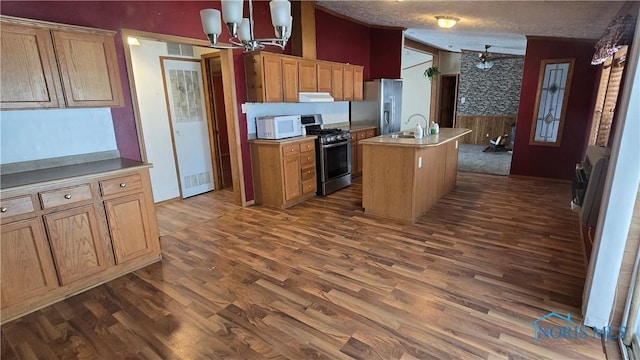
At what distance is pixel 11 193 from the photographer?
2088mm

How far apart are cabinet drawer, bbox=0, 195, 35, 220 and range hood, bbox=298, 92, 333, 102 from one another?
333 centimetres

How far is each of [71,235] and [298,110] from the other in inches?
139

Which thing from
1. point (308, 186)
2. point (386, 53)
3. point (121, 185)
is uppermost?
point (386, 53)

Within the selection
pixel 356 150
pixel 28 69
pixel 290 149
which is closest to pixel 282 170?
pixel 290 149

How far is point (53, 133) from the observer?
2691 mm

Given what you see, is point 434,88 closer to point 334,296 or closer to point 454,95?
point 454,95

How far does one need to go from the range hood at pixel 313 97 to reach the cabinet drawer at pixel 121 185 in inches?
104

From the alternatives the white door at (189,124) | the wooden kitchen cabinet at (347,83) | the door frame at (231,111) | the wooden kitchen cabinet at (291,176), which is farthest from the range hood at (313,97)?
the white door at (189,124)

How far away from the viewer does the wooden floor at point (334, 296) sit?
75.9 inches

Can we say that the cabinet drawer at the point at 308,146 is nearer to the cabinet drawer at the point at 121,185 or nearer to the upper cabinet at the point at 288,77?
the upper cabinet at the point at 288,77

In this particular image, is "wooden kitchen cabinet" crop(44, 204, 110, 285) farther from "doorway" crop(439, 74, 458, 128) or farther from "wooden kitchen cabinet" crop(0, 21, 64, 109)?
"doorway" crop(439, 74, 458, 128)

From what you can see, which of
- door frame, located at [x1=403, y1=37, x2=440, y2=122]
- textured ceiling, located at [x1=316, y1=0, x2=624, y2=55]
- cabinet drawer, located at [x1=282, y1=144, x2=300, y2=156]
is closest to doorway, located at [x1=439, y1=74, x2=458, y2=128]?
door frame, located at [x1=403, y1=37, x2=440, y2=122]

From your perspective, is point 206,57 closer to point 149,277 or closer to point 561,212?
point 149,277

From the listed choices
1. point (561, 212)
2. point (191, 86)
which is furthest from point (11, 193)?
point (561, 212)
